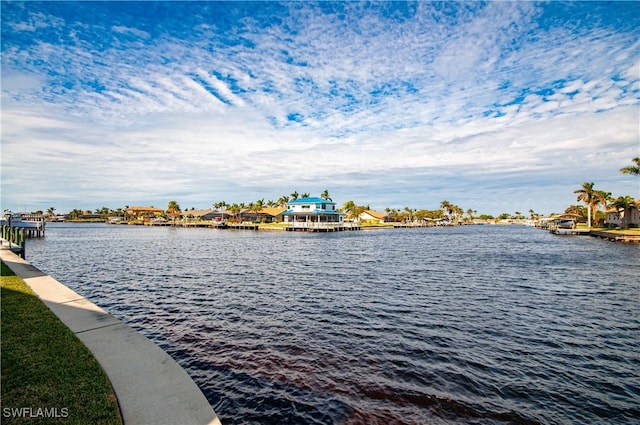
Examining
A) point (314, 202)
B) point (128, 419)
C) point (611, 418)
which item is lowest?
point (611, 418)

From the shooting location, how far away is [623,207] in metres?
72.6

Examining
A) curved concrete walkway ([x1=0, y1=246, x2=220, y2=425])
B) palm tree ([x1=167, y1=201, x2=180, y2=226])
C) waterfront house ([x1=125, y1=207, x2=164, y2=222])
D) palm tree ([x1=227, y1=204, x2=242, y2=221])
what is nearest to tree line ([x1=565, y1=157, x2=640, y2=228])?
curved concrete walkway ([x1=0, y1=246, x2=220, y2=425])

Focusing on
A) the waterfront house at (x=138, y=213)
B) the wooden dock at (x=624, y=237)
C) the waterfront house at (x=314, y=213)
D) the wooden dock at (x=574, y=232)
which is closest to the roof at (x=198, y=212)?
the waterfront house at (x=138, y=213)

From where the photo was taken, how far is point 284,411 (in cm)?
782

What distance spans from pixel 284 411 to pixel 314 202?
306 feet

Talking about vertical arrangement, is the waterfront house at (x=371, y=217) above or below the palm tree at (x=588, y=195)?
below

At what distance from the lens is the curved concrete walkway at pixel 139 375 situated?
5652mm

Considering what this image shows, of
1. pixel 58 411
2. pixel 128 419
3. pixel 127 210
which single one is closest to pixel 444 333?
pixel 128 419

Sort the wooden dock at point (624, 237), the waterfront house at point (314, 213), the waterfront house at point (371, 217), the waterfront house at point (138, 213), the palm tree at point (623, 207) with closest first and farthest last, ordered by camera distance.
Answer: the wooden dock at point (624, 237), the palm tree at point (623, 207), the waterfront house at point (314, 213), the waterfront house at point (371, 217), the waterfront house at point (138, 213)

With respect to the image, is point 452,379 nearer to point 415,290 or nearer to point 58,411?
point 58,411

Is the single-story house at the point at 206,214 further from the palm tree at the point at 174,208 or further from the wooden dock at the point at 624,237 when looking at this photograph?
the wooden dock at the point at 624,237

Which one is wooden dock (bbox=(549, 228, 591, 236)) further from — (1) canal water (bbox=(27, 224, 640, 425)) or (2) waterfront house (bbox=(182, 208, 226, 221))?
(2) waterfront house (bbox=(182, 208, 226, 221))

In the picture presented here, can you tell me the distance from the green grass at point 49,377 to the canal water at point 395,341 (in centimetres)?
276

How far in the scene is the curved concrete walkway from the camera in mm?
5652
